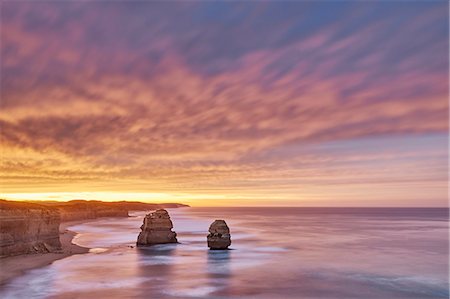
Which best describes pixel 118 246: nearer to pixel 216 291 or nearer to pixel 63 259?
pixel 63 259

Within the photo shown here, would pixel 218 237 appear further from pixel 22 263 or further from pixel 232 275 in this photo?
pixel 22 263

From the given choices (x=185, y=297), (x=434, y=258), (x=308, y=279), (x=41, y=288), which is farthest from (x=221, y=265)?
(x=434, y=258)

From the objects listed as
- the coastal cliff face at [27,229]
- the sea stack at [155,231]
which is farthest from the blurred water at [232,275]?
the coastal cliff face at [27,229]

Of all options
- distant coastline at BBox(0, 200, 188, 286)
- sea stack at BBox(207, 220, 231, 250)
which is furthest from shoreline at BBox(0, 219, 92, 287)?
sea stack at BBox(207, 220, 231, 250)

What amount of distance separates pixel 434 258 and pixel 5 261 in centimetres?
5133

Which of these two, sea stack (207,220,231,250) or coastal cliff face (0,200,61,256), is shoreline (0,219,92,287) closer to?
coastal cliff face (0,200,61,256)

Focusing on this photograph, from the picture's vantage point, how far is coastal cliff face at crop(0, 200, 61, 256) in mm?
42906

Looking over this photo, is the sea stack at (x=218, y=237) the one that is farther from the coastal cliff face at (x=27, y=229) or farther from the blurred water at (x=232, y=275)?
the coastal cliff face at (x=27, y=229)

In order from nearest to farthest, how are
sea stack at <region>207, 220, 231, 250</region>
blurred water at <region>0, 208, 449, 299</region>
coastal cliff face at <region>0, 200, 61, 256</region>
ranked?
blurred water at <region>0, 208, 449, 299</region> < coastal cliff face at <region>0, 200, 61, 256</region> < sea stack at <region>207, 220, 231, 250</region>

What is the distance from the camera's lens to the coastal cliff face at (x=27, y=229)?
141ft

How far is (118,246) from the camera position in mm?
63344

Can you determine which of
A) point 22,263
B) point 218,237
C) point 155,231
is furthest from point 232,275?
point 155,231

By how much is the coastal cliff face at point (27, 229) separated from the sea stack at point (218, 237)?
1890cm

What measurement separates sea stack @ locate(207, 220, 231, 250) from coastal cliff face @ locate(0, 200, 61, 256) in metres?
18.9
